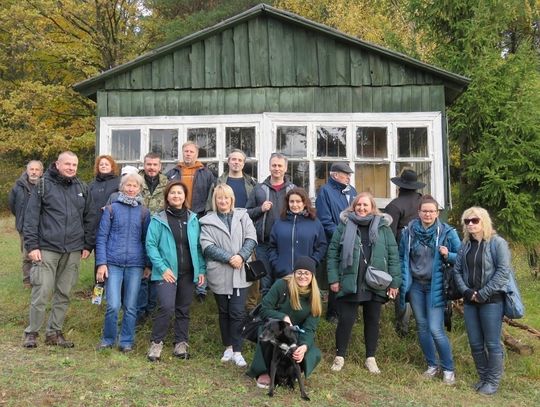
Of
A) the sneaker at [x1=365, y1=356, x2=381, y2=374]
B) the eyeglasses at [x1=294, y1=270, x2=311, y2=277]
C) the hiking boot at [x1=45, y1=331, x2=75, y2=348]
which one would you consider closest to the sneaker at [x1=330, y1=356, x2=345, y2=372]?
the sneaker at [x1=365, y1=356, x2=381, y2=374]

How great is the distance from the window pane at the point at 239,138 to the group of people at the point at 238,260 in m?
2.59

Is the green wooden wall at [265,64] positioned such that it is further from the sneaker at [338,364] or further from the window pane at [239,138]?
the sneaker at [338,364]

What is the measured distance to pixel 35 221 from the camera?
5.36 meters

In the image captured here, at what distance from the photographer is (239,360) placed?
544 centimetres

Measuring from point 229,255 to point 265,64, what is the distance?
12.8ft

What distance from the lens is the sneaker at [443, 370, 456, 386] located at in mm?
5375

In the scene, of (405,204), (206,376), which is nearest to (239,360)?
(206,376)

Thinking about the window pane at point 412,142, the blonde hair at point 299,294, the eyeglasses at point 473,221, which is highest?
the window pane at point 412,142

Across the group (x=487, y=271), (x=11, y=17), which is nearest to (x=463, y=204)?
(x=487, y=271)

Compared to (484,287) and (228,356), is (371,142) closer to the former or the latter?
(484,287)

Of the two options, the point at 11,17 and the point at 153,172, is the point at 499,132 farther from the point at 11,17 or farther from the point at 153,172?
the point at 11,17

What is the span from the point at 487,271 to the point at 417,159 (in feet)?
10.7

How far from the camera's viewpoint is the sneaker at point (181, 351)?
18.3ft

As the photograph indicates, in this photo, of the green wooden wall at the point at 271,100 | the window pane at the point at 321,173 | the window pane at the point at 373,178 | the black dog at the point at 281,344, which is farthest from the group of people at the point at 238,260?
the green wooden wall at the point at 271,100
